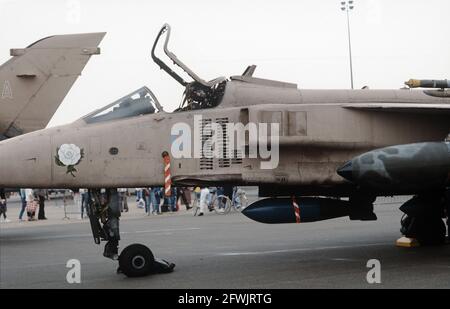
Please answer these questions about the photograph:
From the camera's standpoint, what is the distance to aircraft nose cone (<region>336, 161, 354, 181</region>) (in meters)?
8.88

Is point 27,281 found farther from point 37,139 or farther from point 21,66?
point 21,66

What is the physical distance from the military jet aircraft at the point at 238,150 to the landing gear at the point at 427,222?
2.07m

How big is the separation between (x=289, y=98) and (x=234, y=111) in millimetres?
1003

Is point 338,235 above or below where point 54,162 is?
below

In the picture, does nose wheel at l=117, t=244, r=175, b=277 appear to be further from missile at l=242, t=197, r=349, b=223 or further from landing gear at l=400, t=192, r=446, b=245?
landing gear at l=400, t=192, r=446, b=245

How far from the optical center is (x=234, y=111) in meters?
9.33

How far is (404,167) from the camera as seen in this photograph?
8.66 m

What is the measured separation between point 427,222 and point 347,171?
3841 millimetres

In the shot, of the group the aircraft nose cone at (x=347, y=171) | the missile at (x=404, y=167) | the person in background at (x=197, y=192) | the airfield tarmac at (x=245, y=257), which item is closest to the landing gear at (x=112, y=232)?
the airfield tarmac at (x=245, y=257)

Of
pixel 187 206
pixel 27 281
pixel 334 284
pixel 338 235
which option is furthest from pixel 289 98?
pixel 187 206

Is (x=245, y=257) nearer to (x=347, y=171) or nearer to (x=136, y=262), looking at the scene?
(x=136, y=262)

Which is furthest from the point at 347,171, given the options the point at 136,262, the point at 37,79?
the point at 37,79

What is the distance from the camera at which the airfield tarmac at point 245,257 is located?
838 cm

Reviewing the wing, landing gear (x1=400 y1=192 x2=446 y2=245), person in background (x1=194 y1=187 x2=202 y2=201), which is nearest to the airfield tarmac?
landing gear (x1=400 y1=192 x2=446 y2=245)
